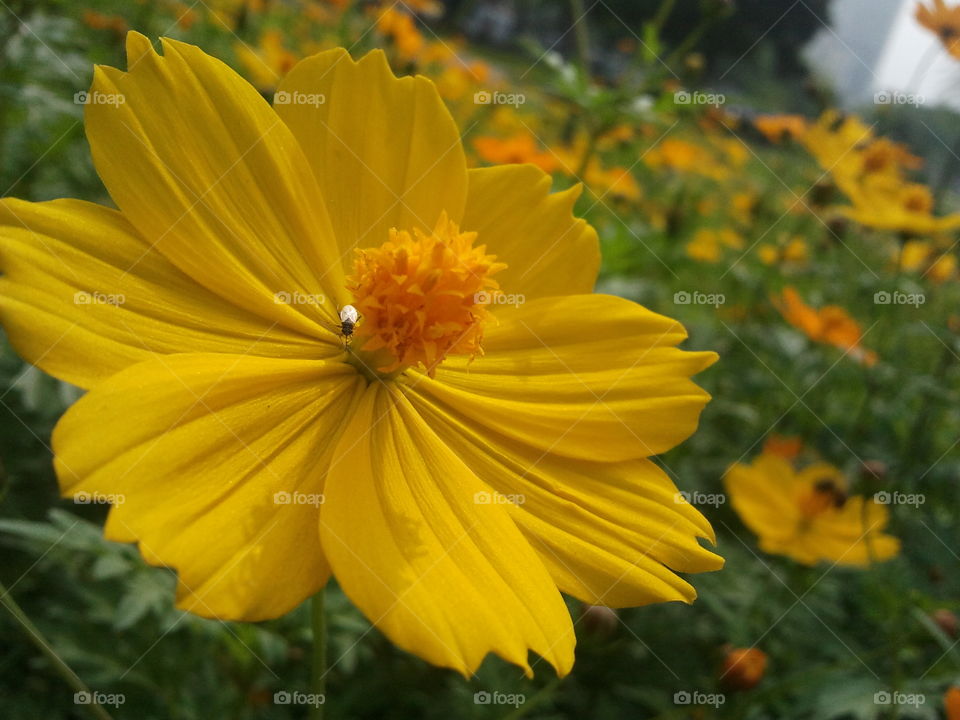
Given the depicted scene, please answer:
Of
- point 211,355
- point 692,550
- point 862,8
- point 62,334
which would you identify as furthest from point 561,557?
point 862,8

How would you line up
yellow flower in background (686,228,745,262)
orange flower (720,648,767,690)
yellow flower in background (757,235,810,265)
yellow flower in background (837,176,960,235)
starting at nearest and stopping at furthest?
1. orange flower (720,648,767,690)
2. yellow flower in background (837,176,960,235)
3. yellow flower in background (757,235,810,265)
4. yellow flower in background (686,228,745,262)

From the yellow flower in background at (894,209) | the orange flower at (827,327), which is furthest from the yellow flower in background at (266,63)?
the yellow flower in background at (894,209)

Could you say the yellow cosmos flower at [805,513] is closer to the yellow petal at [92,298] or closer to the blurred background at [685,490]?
the blurred background at [685,490]

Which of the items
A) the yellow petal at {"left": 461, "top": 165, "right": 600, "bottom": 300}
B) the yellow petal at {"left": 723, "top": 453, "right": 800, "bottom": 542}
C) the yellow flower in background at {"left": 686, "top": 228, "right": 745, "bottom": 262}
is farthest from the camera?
the yellow flower in background at {"left": 686, "top": 228, "right": 745, "bottom": 262}

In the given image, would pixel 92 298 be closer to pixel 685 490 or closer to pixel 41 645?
pixel 41 645

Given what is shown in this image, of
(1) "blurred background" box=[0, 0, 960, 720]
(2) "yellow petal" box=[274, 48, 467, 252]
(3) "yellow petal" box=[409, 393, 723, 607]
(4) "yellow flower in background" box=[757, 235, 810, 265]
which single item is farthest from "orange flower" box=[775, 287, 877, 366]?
(2) "yellow petal" box=[274, 48, 467, 252]

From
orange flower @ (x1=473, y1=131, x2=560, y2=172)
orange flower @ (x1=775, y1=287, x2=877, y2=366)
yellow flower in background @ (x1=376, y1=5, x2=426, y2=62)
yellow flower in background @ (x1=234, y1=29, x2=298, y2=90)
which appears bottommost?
orange flower @ (x1=775, y1=287, x2=877, y2=366)

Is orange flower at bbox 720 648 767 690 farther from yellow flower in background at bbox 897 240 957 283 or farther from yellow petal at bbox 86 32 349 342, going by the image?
yellow flower in background at bbox 897 240 957 283
